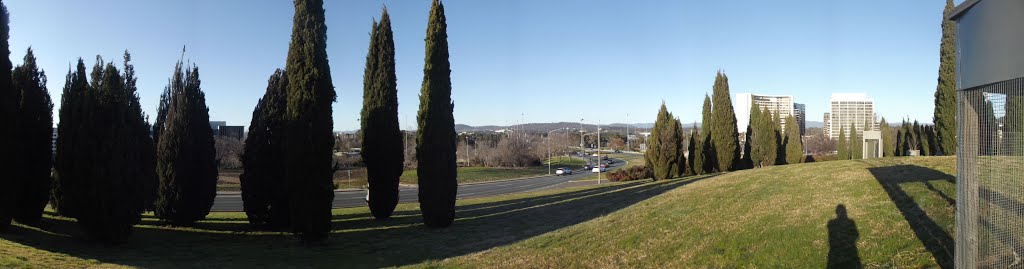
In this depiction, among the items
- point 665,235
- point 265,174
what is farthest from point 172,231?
point 665,235

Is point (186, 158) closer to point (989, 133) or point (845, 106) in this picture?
point (989, 133)

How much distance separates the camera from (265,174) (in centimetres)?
1683

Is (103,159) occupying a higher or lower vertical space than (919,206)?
higher

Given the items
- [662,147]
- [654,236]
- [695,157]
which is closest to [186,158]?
[654,236]

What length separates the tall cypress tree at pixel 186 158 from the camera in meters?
17.9

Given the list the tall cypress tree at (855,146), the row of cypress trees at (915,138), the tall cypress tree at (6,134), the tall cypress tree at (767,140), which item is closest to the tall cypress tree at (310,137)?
the tall cypress tree at (6,134)

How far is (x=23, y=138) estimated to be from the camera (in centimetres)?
1573

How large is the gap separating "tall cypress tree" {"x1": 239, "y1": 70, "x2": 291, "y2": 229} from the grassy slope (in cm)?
844

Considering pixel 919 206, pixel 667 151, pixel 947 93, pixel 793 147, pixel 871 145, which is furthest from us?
pixel 793 147

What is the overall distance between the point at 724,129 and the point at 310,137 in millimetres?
25263

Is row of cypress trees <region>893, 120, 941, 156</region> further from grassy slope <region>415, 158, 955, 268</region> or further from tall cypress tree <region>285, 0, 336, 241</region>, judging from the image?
tall cypress tree <region>285, 0, 336, 241</region>

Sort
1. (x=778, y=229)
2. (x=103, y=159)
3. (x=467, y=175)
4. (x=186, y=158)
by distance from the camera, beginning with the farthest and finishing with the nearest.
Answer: (x=467, y=175)
(x=186, y=158)
(x=103, y=159)
(x=778, y=229)

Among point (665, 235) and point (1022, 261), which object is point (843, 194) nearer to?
point (665, 235)

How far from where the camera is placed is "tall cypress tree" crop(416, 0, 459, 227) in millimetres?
16250
